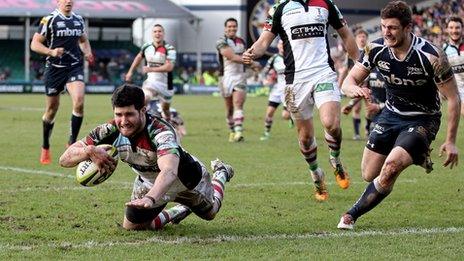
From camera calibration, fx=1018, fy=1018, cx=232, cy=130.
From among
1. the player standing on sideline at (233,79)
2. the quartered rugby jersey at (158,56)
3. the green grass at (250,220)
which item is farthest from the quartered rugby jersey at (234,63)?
the green grass at (250,220)

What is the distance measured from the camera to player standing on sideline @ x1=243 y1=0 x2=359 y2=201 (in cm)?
1149

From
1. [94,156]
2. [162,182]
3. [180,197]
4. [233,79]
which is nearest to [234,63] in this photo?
[233,79]

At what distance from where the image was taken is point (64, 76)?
16.1 meters

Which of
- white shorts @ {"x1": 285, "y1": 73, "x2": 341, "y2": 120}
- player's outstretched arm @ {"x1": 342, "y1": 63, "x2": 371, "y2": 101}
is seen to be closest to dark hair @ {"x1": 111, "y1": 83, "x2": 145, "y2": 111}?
player's outstretched arm @ {"x1": 342, "y1": 63, "x2": 371, "y2": 101}

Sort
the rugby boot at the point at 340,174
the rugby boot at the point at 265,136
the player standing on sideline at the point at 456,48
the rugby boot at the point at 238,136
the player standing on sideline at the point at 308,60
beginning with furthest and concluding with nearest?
the rugby boot at the point at 265,136 → the rugby boot at the point at 238,136 → the player standing on sideline at the point at 456,48 → the rugby boot at the point at 340,174 → the player standing on sideline at the point at 308,60

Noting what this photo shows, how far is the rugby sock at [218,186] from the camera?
9273 millimetres

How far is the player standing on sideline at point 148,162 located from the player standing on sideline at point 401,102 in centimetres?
137

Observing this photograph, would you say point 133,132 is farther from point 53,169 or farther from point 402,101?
point 53,169

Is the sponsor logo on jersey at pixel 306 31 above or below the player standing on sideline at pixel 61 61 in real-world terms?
above

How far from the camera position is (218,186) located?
31.5 ft

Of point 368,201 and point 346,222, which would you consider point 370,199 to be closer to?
point 368,201

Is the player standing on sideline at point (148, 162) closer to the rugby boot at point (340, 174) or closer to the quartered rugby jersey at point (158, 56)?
the rugby boot at point (340, 174)

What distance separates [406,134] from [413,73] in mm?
553

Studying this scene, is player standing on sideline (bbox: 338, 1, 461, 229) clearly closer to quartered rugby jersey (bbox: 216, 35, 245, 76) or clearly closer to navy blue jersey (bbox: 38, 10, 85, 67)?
navy blue jersey (bbox: 38, 10, 85, 67)
